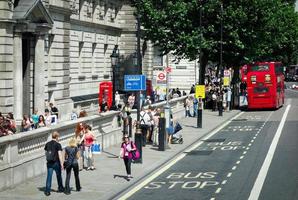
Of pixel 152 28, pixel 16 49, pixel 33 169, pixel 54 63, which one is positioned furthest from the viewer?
pixel 152 28

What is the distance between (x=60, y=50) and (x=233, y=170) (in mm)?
21223

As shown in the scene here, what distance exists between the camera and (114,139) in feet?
96.3

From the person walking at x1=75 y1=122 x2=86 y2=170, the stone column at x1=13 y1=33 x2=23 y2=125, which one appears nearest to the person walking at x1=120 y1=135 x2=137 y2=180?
the person walking at x1=75 y1=122 x2=86 y2=170

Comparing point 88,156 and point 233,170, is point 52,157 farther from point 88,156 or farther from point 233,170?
point 233,170

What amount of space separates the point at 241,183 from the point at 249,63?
121 ft

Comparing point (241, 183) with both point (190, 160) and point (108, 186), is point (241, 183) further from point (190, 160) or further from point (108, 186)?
point (190, 160)

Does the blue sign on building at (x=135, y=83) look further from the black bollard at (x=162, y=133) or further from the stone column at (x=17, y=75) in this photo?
the stone column at (x=17, y=75)

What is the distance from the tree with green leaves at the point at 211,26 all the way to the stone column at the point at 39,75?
60.7 feet

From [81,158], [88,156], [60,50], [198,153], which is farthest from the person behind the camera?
[60,50]

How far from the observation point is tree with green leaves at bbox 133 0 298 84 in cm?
5262

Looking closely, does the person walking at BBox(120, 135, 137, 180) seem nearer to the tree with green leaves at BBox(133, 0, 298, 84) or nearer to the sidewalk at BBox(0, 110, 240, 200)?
the sidewalk at BBox(0, 110, 240, 200)

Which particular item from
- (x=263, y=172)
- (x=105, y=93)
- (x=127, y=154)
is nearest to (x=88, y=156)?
(x=127, y=154)

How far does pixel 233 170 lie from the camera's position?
889 inches

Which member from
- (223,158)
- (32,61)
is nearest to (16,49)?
(32,61)
